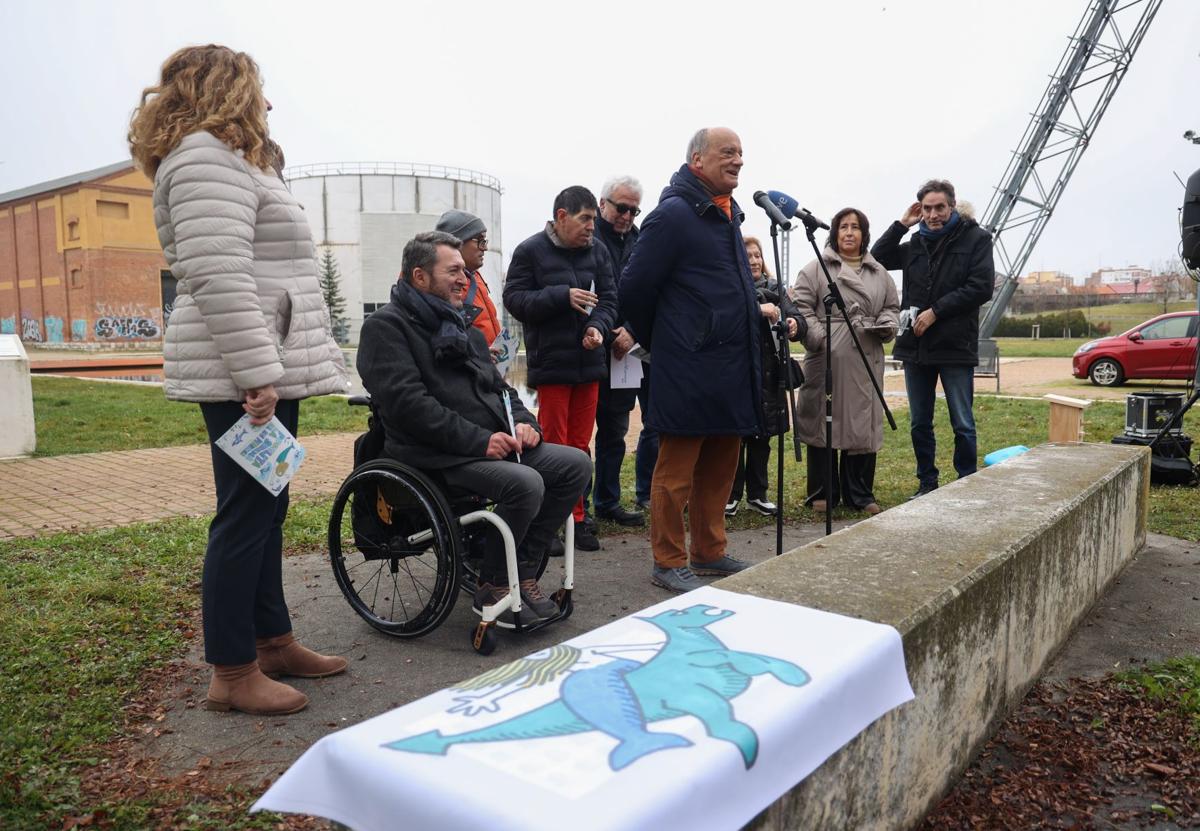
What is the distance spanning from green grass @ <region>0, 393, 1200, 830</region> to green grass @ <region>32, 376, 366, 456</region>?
4.50 meters

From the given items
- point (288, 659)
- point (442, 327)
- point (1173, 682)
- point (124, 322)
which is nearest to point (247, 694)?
point (288, 659)

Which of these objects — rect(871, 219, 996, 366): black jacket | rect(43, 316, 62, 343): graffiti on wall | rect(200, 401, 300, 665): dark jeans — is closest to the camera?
rect(200, 401, 300, 665): dark jeans

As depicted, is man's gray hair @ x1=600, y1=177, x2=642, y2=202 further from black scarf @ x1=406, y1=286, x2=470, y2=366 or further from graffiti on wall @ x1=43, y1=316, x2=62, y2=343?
graffiti on wall @ x1=43, y1=316, x2=62, y2=343

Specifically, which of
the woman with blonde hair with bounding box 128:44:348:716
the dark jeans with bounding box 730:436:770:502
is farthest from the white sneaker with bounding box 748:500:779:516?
the woman with blonde hair with bounding box 128:44:348:716

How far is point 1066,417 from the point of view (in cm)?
654

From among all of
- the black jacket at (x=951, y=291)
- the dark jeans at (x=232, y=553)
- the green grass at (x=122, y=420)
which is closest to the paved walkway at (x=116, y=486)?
the green grass at (x=122, y=420)

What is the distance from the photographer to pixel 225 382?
2918mm

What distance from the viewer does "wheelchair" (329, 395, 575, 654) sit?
3539 mm

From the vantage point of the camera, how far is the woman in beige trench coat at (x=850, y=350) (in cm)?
621

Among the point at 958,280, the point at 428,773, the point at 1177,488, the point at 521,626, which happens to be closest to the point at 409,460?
the point at 521,626

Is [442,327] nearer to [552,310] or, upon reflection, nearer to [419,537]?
[419,537]

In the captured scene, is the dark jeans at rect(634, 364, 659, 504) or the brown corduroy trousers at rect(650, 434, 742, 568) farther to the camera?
the dark jeans at rect(634, 364, 659, 504)

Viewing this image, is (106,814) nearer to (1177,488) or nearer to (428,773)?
(428,773)

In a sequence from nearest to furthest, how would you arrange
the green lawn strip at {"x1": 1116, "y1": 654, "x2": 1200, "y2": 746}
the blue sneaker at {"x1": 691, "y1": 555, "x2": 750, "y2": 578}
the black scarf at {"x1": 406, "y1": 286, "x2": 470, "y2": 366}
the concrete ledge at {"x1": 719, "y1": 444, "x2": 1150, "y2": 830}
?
the concrete ledge at {"x1": 719, "y1": 444, "x2": 1150, "y2": 830}
the green lawn strip at {"x1": 1116, "y1": 654, "x2": 1200, "y2": 746}
the black scarf at {"x1": 406, "y1": 286, "x2": 470, "y2": 366}
the blue sneaker at {"x1": 691, "y1": 555, "x2": 750, "y2": 578}
